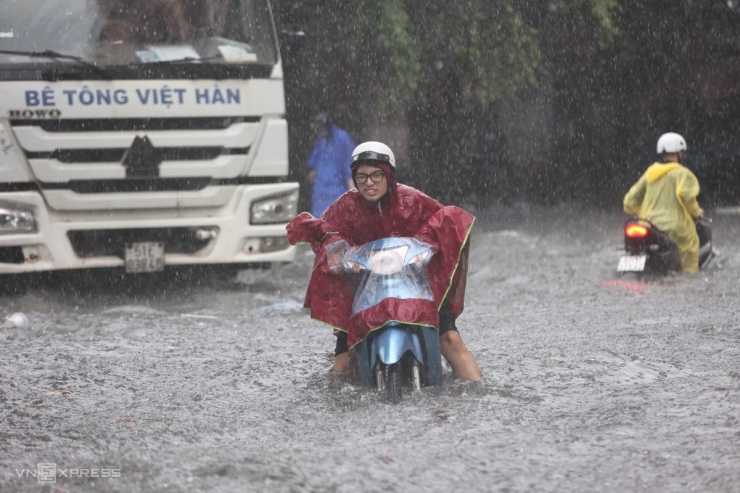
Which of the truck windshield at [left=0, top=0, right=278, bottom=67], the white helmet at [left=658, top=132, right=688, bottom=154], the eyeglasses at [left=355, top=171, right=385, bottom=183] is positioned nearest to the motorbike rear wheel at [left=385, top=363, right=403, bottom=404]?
the eyeglasses at [left=355, top=171, right=385, bottom=183]

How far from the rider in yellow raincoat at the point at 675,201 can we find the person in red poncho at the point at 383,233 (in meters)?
5.15

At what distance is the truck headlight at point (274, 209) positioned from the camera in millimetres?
9812

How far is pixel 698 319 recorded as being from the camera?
853 cm

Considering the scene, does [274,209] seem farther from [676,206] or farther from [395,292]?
[395,292]

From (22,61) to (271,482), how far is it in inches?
222

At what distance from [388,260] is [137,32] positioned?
4.32 metres

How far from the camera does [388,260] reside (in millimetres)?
5883

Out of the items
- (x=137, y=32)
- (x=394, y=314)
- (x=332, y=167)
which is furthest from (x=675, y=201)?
(x=394, y=314)

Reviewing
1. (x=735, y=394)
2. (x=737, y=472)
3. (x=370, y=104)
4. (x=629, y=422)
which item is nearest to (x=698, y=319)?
(x=735, y=394)

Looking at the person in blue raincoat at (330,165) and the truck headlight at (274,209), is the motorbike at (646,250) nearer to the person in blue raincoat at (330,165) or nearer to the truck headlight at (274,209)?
the truck headlight at (274,209)

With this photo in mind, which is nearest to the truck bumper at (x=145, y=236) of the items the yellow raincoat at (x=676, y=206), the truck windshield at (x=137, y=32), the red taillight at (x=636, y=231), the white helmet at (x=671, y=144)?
the truck windshield at (x=137, y=32)

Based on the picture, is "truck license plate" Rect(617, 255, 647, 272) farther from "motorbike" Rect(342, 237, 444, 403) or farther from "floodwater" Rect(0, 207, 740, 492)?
"motorbike" Rect(342, 237, 444, 403)

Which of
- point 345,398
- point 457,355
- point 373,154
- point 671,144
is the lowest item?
point 345,398

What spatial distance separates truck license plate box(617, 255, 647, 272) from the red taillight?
19cm
